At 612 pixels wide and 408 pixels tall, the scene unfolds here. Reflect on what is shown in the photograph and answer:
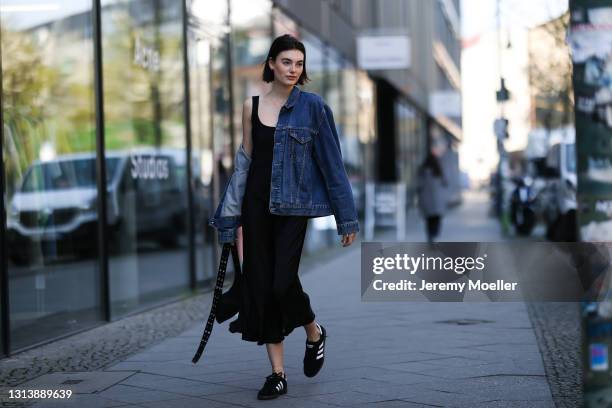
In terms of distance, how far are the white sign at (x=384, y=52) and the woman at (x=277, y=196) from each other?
17186 mm

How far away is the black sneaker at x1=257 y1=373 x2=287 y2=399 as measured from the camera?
201 inches

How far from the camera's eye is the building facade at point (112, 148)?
8469 millimetres

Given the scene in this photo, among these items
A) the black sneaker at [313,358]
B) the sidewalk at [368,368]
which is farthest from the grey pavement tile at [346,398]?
the black sneaker at [313,358]

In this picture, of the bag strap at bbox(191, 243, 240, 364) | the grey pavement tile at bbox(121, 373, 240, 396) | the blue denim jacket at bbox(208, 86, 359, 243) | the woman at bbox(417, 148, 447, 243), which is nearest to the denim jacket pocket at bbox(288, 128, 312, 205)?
the blue denim jacket at bbox(208, 86, 359, 243)

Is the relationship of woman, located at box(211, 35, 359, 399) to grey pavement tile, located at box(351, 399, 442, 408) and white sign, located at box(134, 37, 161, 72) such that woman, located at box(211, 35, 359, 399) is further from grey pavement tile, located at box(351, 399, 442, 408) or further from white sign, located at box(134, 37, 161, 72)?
white sign, located at box(134, 37, 161, 72)

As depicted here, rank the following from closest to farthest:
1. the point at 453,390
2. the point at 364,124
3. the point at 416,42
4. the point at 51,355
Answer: the point at 453,390
the point at 51,355
the point at 364,124
the point at 416,42

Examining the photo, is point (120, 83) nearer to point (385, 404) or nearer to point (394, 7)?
point (385, 404)

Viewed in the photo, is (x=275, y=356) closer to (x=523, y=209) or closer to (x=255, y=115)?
(x=255, y=115)

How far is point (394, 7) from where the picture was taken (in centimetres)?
3041

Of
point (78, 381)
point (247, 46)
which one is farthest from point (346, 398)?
point (247, 46)

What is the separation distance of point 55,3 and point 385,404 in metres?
5.24

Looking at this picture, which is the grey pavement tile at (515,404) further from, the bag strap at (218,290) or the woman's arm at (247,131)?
the woman's arm at (247,131)

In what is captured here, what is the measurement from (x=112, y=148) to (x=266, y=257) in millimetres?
4376

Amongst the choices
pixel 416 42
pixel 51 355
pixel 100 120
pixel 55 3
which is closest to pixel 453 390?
pixel 51 355
